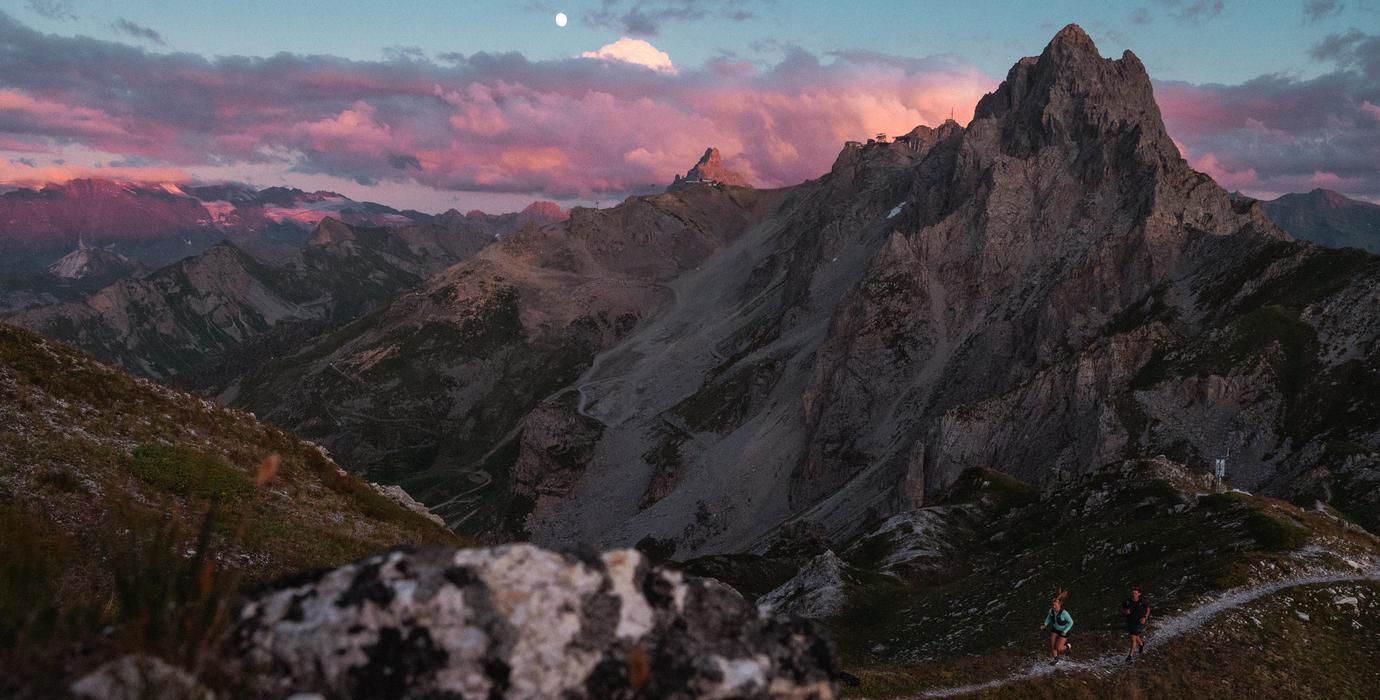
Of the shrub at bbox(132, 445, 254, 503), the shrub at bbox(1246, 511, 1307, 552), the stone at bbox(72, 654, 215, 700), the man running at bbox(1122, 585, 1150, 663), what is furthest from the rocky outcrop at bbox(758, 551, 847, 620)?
the stone at bbox(72, 654, 215, 700)

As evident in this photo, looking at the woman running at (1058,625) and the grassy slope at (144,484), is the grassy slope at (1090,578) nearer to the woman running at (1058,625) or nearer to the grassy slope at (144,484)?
the woman running at (1058,625)

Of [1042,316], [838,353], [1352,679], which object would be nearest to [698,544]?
[838,353]

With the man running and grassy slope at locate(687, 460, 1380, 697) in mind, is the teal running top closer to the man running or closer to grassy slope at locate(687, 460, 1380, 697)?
grassy slope at locate(687, 460, 1380, 697)

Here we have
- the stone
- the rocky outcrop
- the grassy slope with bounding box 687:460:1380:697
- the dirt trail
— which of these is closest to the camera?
the stone

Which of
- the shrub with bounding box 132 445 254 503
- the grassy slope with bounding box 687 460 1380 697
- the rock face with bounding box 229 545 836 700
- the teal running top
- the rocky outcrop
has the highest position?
the rock face with bounding box 229 545 836 700

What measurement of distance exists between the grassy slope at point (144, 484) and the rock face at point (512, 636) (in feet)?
16.6

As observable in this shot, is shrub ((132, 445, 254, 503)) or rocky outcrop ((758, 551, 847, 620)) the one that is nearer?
shrub ((132, 445, 254, 503))

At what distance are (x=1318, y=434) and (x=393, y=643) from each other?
4792 inches

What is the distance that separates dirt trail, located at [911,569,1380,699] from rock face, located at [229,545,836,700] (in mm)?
18172

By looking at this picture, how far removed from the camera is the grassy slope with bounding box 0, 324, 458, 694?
54.9 feet

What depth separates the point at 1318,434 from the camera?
96.4 m

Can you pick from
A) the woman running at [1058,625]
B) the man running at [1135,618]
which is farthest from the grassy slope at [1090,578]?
the man running at [1135,618]

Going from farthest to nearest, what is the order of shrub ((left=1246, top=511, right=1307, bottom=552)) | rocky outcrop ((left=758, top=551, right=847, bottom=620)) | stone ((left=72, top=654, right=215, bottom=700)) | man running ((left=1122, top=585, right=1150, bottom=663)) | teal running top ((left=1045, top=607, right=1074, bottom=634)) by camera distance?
rocky outcrop ((left=758, top=551, right=847, bottom=620)) → shrub ((left=1246, top=511, right=1307, bottom=552)) → man running ((left=1122, top=585, right=1150, bottom=663)) → teal running top ((left=1045, top=607, right=1074, bottom=634)) → stone ((left=72, top=654, right=215, bottom=700))

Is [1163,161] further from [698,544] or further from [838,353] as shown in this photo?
[698,544]
